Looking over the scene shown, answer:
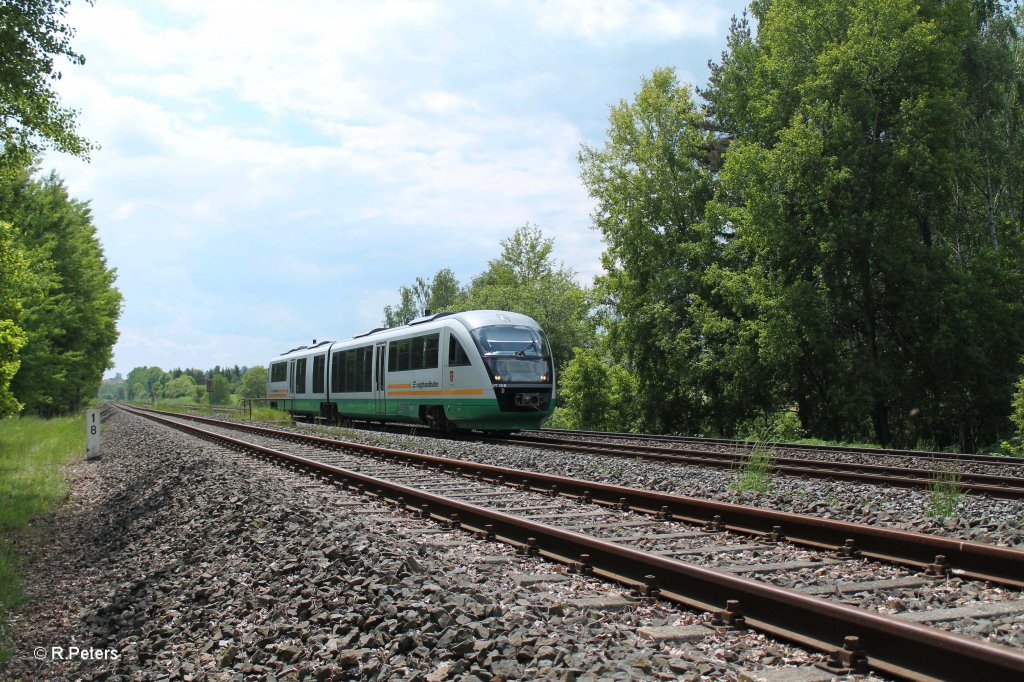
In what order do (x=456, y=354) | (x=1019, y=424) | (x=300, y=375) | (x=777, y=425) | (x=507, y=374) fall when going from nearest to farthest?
(x=1019, y=424), (x=507, y=374), (x=456, y=354), (x=777, y=425), (x=300, y=375)

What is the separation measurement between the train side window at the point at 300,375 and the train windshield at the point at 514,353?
49.7 feet

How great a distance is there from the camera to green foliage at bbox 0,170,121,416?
34406 millimetres

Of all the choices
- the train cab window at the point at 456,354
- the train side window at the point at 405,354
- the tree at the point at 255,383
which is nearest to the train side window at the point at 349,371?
the train side window at the point at 405,354

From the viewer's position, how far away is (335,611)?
510 cm

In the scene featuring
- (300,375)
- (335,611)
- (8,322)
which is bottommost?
(335,611)

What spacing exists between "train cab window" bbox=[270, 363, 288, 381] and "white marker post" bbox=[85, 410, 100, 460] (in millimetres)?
14528

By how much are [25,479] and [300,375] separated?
53.6ft

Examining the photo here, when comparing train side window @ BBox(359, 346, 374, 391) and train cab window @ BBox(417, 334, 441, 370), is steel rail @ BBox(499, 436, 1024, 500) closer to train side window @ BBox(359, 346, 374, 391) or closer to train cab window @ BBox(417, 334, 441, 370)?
train cab window @ BBox(417, 334, 441, 370)

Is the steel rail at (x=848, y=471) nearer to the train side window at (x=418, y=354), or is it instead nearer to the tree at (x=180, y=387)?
the train side window at (x=418, y=354)

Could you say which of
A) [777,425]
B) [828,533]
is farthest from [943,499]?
[777,425]

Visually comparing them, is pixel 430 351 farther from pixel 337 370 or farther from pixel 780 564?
pixel 780 564

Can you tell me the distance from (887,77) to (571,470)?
19475 mm

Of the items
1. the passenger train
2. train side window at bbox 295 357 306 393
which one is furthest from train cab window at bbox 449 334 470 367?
train side window at bbox 295 357 306 393

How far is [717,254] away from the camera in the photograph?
31.3 m
